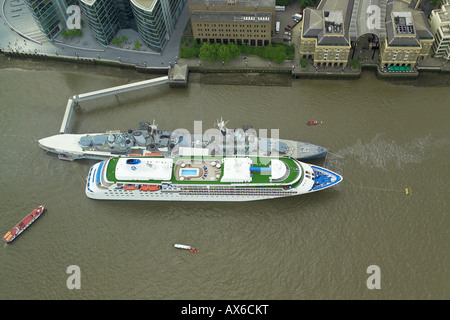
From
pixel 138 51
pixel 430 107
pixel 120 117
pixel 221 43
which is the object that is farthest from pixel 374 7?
pixel 120 117

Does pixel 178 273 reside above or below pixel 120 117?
below

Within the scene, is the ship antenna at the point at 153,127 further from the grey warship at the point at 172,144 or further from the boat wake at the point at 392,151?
the boat wake at the point at 392,151

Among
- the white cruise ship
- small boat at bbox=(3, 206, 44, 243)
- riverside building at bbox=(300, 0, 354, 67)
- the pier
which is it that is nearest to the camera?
the white cruise ship

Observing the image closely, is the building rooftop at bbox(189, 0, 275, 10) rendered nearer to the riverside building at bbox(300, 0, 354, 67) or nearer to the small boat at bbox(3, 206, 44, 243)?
the riverside building at bbox(300, 0, 354, 67)

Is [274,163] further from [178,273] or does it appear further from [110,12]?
[110,12]

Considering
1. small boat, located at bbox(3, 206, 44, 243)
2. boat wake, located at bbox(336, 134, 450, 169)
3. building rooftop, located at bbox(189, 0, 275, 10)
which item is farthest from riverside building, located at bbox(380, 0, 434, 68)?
small boat, located at bbox(3, 206, 44, 243)

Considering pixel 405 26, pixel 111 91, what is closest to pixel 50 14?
pixel 111 91
